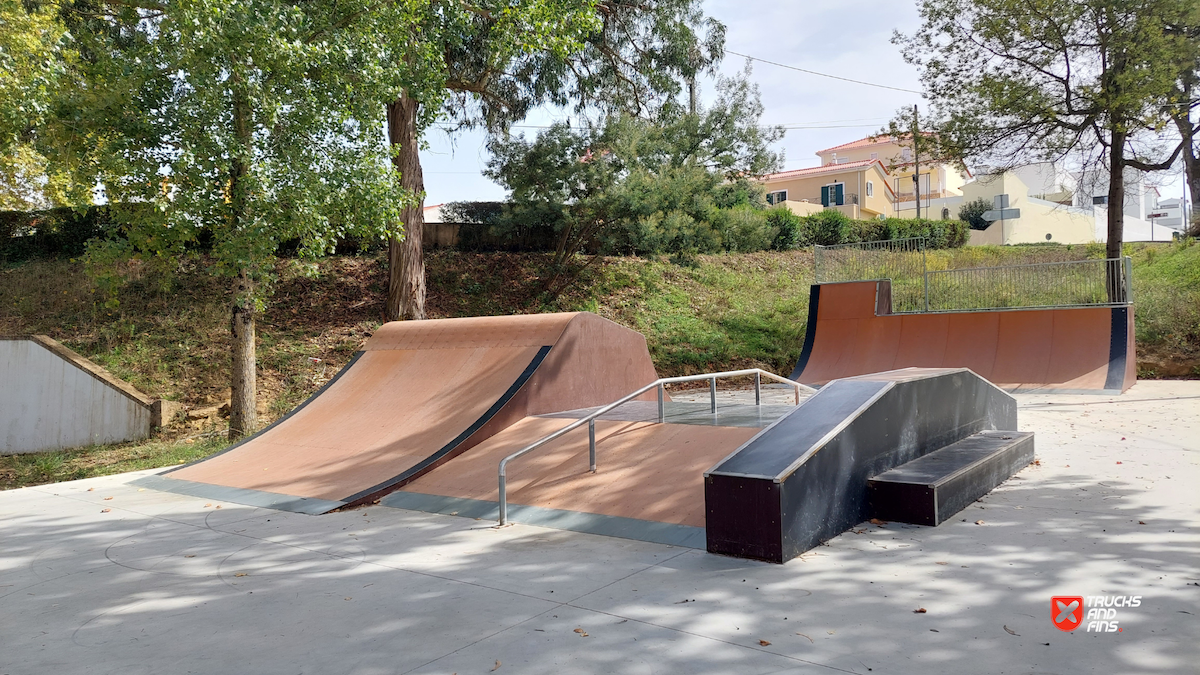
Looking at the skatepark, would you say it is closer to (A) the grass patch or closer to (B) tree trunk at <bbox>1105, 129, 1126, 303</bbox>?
(A) the grass patch

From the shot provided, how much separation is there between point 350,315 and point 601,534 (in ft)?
38.1

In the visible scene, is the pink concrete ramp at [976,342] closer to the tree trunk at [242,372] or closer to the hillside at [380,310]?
the hillside at [380,310]

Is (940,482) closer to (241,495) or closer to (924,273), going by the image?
(241,495)

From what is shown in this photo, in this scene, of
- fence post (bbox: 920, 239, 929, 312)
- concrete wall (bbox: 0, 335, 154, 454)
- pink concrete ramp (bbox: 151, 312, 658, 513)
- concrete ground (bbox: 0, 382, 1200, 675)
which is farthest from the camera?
fence post (bbox: 920, 239, 929, 312)

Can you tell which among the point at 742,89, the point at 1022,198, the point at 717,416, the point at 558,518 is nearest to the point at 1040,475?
the point at 717,416

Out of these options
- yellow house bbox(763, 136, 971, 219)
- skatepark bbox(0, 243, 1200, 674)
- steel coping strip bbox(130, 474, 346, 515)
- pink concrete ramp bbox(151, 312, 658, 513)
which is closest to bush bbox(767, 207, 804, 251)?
A: yellow house bbox(763, 136, 971, 219)

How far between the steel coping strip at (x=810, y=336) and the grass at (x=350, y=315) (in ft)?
2.38

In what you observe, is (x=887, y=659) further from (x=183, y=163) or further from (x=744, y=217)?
(x=744, y=217)

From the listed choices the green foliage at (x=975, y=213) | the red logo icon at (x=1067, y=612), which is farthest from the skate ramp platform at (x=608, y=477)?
the green foliage at (x=975, y=213)

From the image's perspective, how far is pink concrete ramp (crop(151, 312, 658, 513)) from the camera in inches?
283

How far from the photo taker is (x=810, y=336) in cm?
1725

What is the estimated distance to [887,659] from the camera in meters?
3.06

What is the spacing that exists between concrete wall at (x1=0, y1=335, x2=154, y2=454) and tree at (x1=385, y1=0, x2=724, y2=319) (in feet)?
15.2

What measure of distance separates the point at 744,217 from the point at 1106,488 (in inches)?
529
